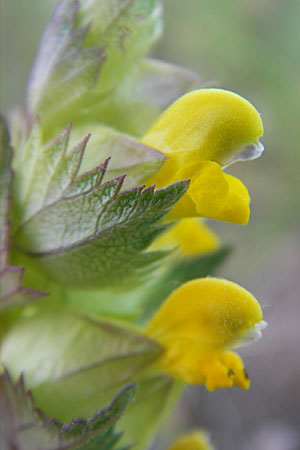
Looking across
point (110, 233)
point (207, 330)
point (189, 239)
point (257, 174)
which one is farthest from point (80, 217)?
point (257, 174)

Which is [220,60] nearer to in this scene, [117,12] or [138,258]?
[117,12]

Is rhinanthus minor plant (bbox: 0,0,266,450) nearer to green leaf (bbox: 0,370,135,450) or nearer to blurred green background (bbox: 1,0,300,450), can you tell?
green leaf (bbox: 0,370,135,450)

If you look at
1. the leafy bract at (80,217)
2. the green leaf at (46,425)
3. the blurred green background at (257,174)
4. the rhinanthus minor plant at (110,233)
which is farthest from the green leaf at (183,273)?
the blurred green background at (257,174)

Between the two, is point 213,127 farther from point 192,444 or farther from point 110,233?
point 192,444

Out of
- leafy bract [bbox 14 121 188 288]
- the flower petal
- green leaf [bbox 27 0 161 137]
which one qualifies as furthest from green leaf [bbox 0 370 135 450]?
green leaf [bbox 27 0 161 137]

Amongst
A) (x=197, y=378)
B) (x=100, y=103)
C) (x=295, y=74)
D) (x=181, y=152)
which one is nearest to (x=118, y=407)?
(x=197, y=378)
